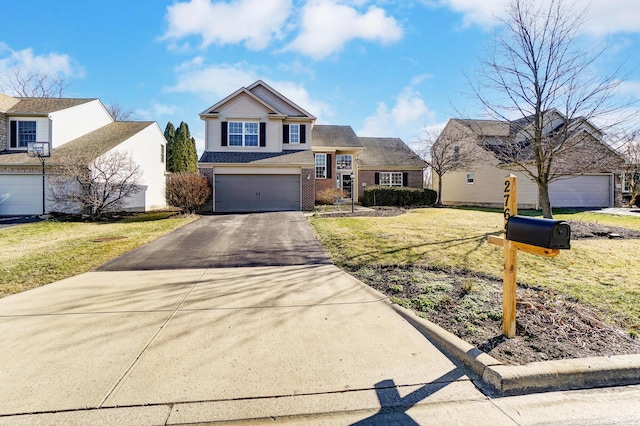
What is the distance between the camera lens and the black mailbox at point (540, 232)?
2793mm

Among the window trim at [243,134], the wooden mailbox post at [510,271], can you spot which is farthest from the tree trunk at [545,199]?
the window trim at [243,134]

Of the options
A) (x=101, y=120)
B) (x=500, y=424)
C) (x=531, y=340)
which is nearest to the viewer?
(x=500, y=424)

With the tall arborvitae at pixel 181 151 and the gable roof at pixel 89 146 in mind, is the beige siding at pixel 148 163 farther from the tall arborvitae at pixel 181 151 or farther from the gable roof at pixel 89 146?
the tall arborvitae at pixel 181 151

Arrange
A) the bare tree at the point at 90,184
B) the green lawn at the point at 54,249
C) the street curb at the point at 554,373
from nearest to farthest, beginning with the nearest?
the street curb at the point at 554,373
the green lawn at the point at 54,249
the bare tree at the point at 90,184

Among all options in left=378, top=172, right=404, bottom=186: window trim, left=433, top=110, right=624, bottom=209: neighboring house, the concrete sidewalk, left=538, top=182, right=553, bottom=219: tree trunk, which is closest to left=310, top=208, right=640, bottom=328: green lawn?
left=538, top=182, right=553, bottom=219: tree trunk

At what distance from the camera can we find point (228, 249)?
8234mm

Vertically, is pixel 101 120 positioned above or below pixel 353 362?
above

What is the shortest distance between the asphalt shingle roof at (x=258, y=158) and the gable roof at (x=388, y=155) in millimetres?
8243

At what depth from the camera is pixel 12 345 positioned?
11.0 ft

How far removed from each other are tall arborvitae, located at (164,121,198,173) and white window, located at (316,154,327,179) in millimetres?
15925

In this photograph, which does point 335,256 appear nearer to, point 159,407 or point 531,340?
point 531,340

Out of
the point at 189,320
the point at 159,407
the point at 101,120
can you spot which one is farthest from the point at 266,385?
the point at 101,120

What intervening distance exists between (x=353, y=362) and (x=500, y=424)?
1.23 meters

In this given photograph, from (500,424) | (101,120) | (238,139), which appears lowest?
(500,424)
